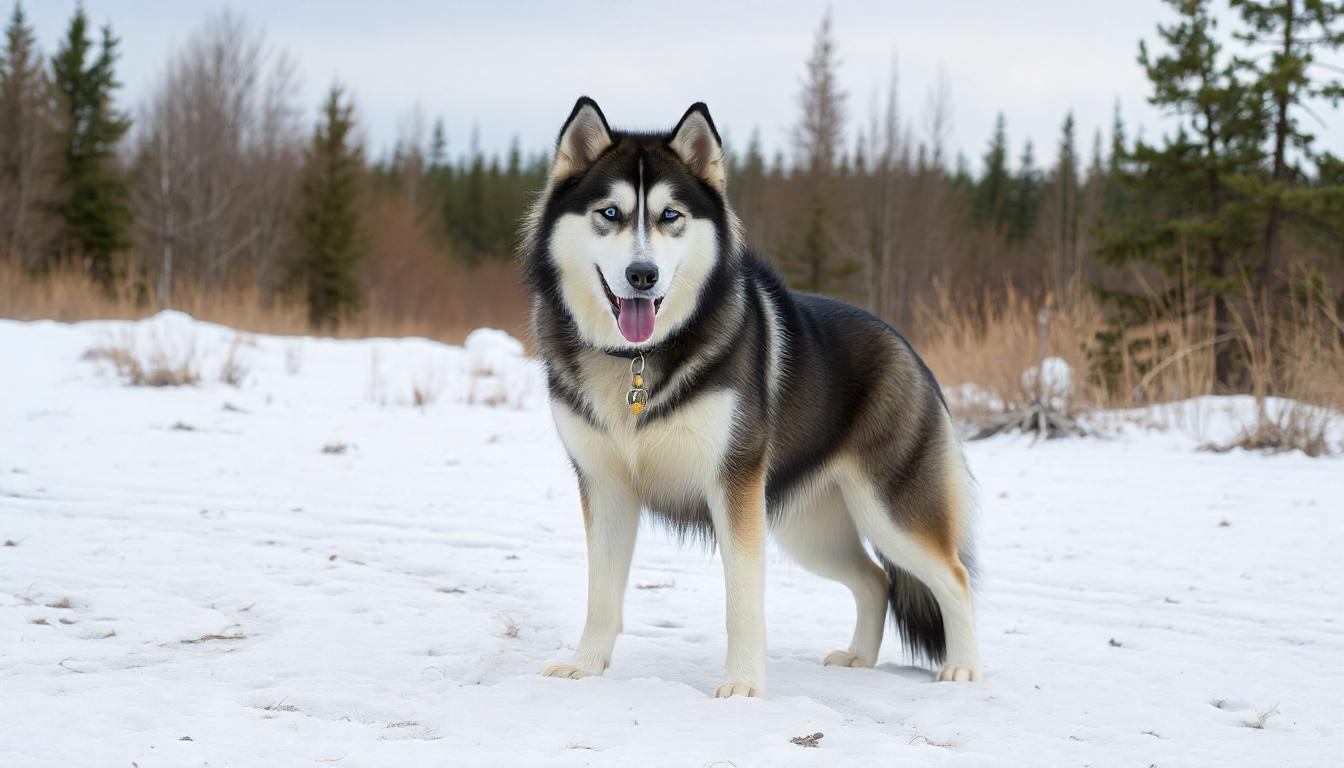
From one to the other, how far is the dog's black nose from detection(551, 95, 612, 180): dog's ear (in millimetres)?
581

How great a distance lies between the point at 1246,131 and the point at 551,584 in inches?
572

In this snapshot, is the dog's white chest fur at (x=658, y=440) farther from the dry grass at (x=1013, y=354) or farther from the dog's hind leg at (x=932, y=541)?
the dry grass at (x=1013, y=354)

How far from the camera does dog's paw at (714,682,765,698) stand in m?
3.12

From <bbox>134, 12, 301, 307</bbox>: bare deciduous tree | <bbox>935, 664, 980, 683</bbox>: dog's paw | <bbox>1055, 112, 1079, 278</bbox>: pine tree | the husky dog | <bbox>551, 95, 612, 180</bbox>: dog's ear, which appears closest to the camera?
the husky dog

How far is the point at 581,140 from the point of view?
3.32m

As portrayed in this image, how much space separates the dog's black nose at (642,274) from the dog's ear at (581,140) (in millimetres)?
581

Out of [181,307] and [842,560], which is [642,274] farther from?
[181,307]

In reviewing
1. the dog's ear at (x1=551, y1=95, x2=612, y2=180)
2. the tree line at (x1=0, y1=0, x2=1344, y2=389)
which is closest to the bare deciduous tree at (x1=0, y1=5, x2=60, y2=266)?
the tree line at (x1=0, y1=0, x2=1344, y2=389)

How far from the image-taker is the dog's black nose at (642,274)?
2.90m

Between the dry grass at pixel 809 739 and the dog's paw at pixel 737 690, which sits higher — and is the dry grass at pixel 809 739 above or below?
above

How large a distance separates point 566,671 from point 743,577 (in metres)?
0.68

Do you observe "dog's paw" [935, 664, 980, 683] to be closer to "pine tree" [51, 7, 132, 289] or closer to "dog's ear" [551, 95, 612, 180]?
"dog's ear" [551, 95, 612, 180]

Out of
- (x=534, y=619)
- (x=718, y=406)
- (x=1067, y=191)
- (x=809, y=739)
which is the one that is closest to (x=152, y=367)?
(x=534, y=619)

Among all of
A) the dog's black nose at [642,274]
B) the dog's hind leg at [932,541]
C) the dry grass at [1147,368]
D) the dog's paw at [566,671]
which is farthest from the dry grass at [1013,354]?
the dog's black nose at [642,274]
